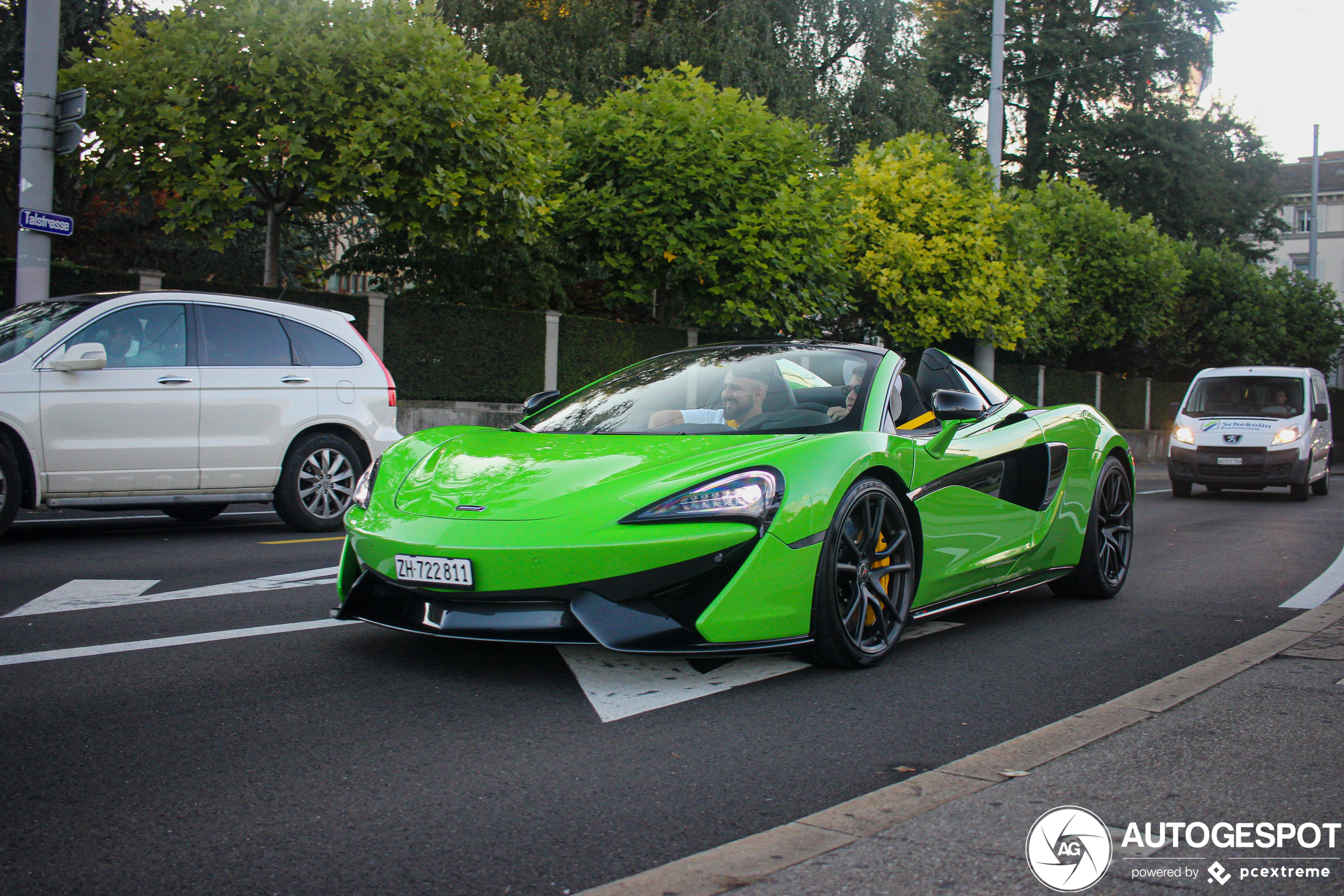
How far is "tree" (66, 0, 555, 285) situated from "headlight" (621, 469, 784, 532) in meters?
10.9

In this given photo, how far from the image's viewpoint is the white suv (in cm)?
763

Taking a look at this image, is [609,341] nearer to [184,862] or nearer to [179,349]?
[179,349]

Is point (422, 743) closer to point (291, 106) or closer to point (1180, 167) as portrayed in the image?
point (291, 106)

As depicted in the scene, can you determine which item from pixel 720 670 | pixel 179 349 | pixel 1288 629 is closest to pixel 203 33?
pixel 179 349

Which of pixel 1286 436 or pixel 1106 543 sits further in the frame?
pixel 1286 436

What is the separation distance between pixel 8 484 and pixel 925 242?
1828cm

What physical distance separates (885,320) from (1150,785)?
2078 centimetres

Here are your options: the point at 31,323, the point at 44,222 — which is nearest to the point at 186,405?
the point at 31,323

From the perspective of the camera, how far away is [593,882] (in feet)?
8.30

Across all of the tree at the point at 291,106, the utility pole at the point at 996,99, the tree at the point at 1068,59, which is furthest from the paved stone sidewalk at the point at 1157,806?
the tree at the point at 1068,59

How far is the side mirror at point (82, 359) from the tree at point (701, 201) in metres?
10.8

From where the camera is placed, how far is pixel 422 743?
3.49 m

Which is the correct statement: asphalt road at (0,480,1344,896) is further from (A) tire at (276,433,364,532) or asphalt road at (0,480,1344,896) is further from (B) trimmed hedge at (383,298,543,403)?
(B) trimmed hedge at (383,298,543,403)

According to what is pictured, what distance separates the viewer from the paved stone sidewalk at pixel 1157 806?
8.16 ft
